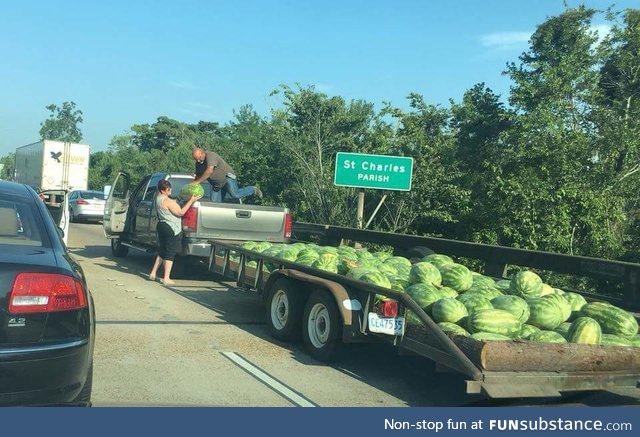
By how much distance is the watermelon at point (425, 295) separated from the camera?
18.8 feet

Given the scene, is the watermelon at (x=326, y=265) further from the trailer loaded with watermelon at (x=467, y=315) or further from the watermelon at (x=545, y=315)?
the watermelon at (x=545, y=315)

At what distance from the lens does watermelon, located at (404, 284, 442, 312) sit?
226 inches

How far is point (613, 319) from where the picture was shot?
5.57 meters

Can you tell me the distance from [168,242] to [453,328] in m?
6.76

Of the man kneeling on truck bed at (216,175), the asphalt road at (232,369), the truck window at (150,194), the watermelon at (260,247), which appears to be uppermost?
the man kneeling on truck bed at (216,175)

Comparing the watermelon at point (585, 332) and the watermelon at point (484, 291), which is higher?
the watermelon at point (484, 291)

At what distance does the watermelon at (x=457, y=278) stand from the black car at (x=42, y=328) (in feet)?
11.6

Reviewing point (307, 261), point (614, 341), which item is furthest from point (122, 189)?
point (614, 341)

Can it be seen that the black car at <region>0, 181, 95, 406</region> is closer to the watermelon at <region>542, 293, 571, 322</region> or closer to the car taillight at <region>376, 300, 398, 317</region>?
the car taillight at <region>376, 300, 398, 317</region>

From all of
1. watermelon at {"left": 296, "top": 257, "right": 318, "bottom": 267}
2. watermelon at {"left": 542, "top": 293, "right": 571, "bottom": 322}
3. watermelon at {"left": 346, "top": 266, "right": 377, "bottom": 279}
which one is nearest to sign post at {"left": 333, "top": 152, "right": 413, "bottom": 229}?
watermelon at {"left": 296, "top": 257, "right": 318, "bottom": 267}

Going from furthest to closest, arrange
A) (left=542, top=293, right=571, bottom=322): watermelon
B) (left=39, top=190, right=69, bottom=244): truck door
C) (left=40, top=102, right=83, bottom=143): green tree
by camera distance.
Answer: (left=40, top=102, right=83, bottom=143): green tree → (left=39, top=190, right=69, bottom=244): truck door → (left=542, top=293, right=571, bottom=322): watermelon

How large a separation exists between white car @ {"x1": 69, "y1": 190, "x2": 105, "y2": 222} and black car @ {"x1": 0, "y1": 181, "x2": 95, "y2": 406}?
24.4m

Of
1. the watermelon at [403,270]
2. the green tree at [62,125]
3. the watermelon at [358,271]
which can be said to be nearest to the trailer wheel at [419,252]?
the watermelon at [403,270]
